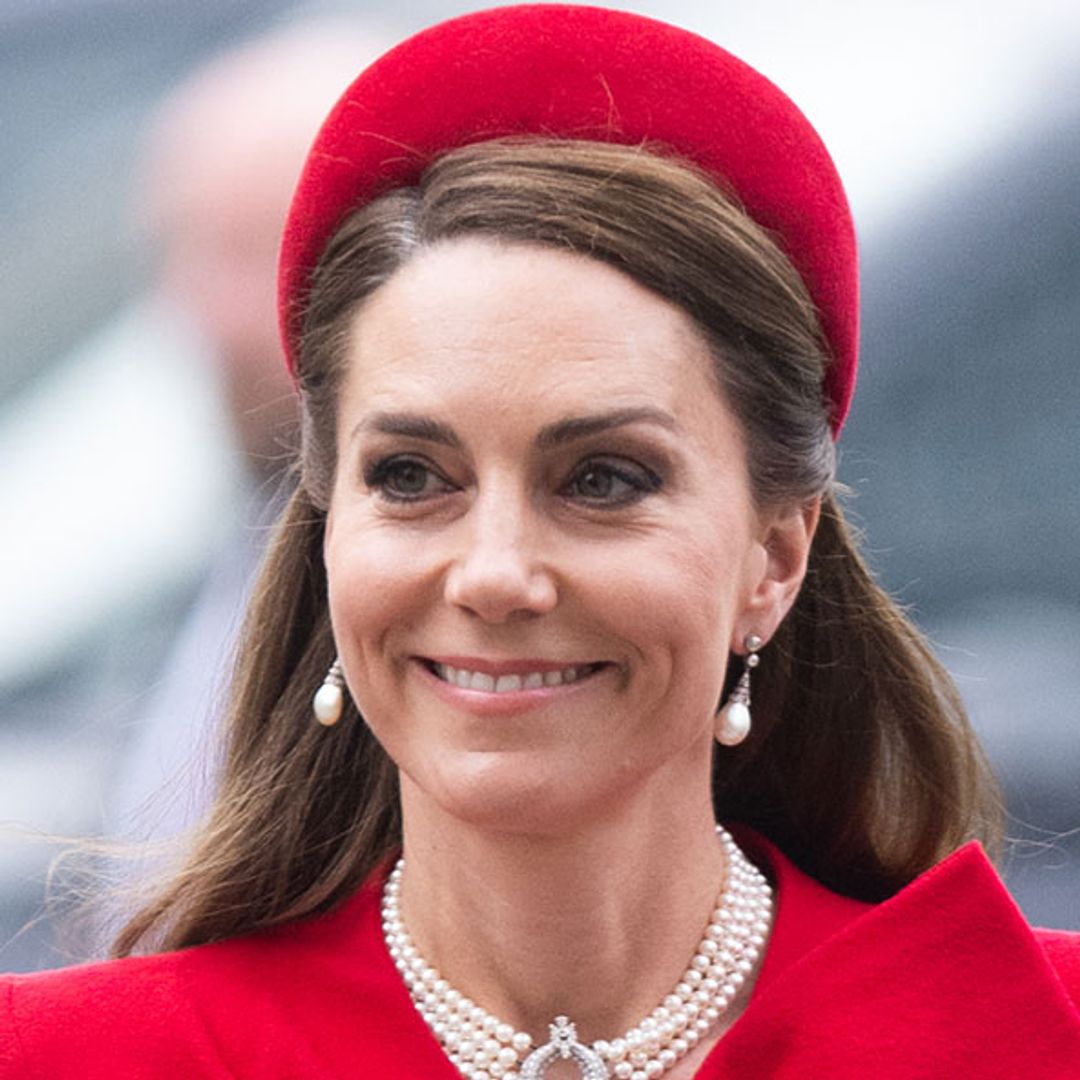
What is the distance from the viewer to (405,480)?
8.77 feet

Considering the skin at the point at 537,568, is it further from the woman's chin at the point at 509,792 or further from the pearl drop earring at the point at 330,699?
the pearl drop earring at the point at 330,699

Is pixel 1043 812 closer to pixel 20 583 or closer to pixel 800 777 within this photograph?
pixel 800 777

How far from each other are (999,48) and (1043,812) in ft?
4.26

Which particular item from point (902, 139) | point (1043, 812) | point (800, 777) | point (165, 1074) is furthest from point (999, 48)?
point (165, 1074)

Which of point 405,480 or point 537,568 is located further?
point 405,480

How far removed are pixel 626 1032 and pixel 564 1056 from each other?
8cm

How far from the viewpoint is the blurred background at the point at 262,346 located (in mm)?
4086

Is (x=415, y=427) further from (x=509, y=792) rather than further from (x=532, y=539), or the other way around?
(x=509, y=792)

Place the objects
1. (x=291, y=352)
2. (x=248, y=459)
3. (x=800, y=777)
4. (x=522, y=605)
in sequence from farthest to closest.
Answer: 1. (x=248, y=459)
2. (x=800, y=777)
3. (x=291, y=352)
4. (x=522, y=605)

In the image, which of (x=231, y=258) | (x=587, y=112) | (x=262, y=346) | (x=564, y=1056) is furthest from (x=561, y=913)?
(x=231, y=258)

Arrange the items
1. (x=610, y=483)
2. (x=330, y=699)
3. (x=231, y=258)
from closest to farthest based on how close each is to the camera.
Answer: (x=610, y=483), (x=330, y=699), (x=231, y=258)

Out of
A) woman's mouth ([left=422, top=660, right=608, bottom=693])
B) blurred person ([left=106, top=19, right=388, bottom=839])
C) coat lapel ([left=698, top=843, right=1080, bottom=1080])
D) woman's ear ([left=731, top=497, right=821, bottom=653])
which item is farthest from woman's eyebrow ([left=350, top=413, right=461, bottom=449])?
blurred person ([left=106, top=19, right=388, bottom=839])

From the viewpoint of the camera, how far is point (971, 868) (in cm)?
275

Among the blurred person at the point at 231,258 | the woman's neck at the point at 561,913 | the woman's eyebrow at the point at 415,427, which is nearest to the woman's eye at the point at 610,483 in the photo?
the woman's eyebrow at the point at 415,427
